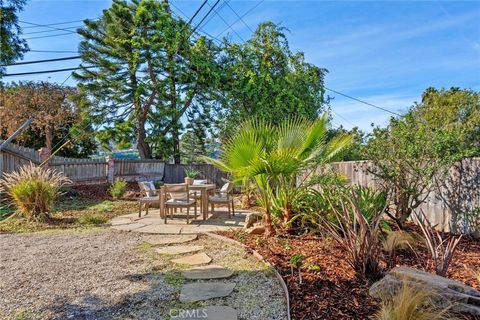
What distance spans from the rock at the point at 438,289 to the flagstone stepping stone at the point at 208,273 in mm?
1414

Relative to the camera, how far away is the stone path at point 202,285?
239 cm

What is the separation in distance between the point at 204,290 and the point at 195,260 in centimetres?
97

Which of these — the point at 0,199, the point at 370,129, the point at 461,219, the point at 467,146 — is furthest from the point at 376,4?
the point at 0,199

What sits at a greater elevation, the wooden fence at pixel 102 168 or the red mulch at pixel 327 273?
the wooden fence at pixel 102 168

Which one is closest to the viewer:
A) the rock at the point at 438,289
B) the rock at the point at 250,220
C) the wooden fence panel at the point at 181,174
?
the rock at the point at 438,289

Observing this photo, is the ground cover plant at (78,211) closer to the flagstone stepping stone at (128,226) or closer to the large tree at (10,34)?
the flagstone stepping stone at (128,226)

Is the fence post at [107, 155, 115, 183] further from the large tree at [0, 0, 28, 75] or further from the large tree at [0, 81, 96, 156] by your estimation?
the large tree at [0, 0, 28, 75]

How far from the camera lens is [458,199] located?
452 cm

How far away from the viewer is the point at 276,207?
4.98 metres

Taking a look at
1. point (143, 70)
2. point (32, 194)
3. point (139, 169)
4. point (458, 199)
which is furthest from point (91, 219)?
point (143, 70)

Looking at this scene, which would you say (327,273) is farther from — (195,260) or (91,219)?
(91,219)

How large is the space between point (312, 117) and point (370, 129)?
7.63 m

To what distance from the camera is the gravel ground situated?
248 cm
